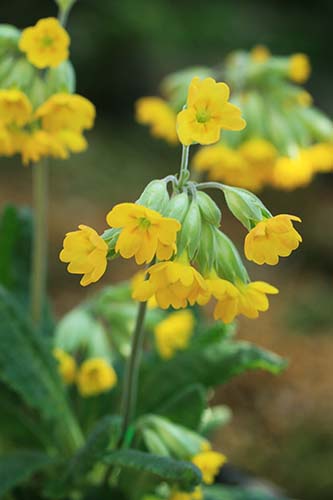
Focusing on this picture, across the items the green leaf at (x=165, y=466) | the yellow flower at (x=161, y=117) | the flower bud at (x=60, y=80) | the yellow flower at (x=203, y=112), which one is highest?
the yellow flower at (x=161, y=117)

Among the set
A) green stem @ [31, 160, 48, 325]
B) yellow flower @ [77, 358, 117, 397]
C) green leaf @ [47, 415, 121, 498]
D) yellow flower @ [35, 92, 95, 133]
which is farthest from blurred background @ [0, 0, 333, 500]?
yellow flower @ [35, 92, 95, 133]

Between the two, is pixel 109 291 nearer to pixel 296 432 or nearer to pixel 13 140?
pixel 13 140

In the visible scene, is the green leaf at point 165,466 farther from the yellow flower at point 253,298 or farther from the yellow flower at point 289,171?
the yellow flower at point 289,171

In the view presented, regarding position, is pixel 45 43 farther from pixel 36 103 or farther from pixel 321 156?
pixel 321 156

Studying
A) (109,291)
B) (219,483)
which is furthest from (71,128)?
(219,483)

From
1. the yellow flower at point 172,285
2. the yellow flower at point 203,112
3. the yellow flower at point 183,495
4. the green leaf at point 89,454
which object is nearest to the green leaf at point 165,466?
the green leaf at point 89,454

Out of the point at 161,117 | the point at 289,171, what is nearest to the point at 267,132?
the point at 289,171
